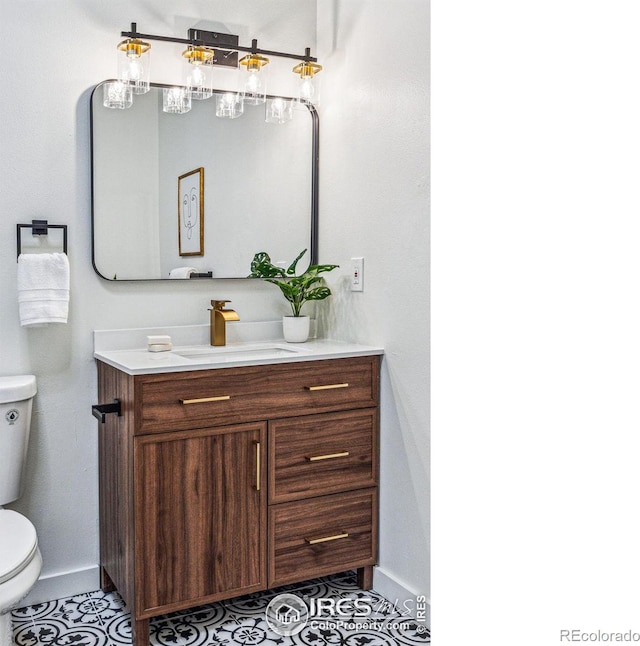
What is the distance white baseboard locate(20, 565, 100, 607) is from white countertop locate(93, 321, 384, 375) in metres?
0.71

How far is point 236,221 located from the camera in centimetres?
229

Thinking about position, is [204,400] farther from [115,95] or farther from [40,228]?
[115,95]

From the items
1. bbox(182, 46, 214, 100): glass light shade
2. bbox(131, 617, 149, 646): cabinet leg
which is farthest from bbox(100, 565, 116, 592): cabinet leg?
bbox(182, 46, 214, 100): glass light shade

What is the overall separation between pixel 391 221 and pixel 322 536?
3.31 ft

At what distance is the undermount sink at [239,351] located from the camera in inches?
80.4

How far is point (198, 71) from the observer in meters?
2.17

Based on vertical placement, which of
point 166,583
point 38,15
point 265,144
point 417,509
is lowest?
point 166,583

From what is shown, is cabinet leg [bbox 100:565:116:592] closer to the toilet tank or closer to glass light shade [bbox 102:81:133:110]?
the toilet tank

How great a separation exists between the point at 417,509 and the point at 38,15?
74.5 inches

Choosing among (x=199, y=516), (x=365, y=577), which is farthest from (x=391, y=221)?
(x=365, y=577)

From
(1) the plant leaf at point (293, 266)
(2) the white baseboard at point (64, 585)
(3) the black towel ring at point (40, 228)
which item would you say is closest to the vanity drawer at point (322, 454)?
(1) the plant leaf at point (293, 266)
